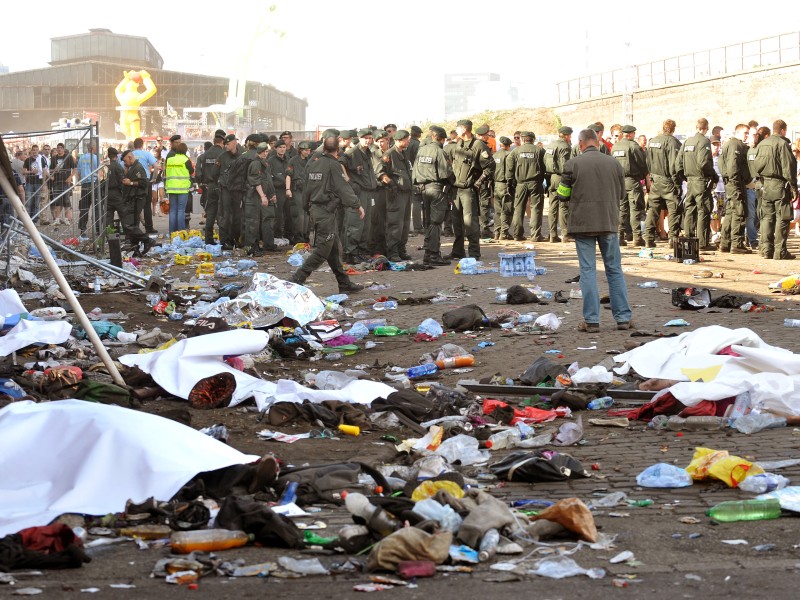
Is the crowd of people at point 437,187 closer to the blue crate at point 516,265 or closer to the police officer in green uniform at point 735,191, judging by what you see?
the police officer in green uniform at point 735,191

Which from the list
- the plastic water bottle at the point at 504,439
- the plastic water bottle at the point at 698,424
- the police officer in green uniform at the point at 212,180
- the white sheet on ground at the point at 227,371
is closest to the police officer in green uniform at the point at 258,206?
the police officer in green uniform at the point at 212,180

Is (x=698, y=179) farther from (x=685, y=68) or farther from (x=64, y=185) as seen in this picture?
(x=685, y=68)

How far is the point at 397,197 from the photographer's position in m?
19.0

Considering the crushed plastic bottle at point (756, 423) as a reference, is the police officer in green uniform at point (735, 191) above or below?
above

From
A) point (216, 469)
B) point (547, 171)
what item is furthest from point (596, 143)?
point (547, 171)

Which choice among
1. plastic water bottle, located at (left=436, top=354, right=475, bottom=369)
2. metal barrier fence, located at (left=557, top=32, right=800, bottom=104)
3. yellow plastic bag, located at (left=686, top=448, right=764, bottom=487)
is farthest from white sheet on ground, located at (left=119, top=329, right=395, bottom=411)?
metal barrier fence, located at (left=557, top=32, right=800, bottom=104)

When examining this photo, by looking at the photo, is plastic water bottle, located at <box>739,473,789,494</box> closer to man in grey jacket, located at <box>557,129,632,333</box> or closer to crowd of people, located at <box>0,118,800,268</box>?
man in grey jacket, located at <box>557,129,632,333</box>

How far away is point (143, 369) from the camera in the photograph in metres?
8.65

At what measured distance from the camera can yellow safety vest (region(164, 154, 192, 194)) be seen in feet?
75.3

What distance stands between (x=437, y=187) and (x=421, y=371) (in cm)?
862

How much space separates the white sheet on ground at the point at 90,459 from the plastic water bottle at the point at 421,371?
369 centimetres

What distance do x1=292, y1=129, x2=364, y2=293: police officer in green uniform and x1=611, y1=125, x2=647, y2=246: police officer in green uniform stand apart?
21.0 ft

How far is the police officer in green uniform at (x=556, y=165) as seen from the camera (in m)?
21.2

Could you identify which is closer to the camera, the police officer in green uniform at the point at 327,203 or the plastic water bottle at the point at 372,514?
the plastic water bottle at the point at 372,514
